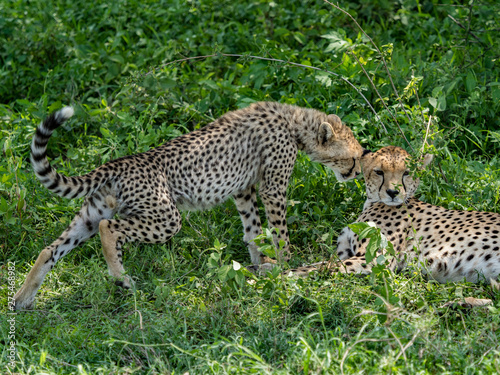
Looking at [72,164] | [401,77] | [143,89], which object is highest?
[401,77]

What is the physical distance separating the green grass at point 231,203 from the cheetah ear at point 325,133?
1.20 feet

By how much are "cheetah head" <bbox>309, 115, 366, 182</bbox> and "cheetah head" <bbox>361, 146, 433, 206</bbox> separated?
0.24 metres

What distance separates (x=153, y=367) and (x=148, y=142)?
269cm

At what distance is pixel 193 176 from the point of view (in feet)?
16.4

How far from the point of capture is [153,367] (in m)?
3.52

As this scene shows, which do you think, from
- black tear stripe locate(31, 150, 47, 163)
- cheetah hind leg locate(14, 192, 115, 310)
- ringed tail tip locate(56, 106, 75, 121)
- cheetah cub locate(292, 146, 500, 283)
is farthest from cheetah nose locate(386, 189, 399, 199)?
black tear stripe locate(31, 150, 47, 163)

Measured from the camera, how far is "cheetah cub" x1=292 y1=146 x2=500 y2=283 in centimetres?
448

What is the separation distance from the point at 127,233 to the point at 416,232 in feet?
6.24

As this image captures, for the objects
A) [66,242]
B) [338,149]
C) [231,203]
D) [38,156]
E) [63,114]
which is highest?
[63,114]

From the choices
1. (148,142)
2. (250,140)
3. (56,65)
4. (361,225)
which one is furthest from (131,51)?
(361,225)

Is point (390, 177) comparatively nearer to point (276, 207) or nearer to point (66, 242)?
point (276, 207)

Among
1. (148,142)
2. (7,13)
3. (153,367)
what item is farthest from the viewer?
(7,13)

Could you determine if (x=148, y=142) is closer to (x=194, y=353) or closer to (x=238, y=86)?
(x=238, y=86)

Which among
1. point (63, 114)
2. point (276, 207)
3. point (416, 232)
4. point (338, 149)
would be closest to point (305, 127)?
point (338, 149)
